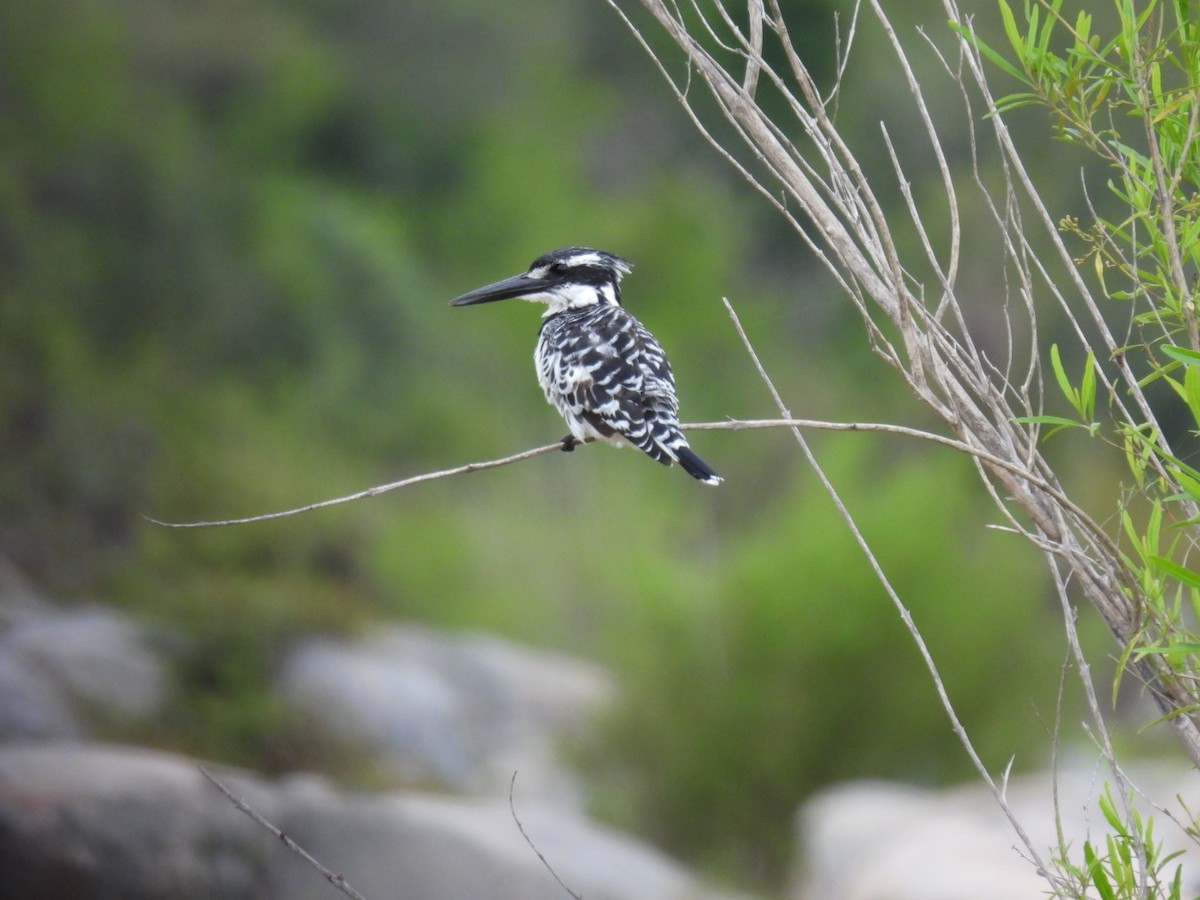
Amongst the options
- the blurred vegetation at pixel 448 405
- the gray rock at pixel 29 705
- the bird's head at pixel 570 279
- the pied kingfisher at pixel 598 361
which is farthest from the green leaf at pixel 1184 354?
the gray rock at pixel 29 705

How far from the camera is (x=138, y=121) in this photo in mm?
17188

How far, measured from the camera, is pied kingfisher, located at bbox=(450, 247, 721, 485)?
351cm

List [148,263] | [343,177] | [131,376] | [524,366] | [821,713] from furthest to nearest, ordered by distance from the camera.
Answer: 1. [343,177]
2. [524,366]
3. [148,263]
4. [131,376]
5. [821,713]

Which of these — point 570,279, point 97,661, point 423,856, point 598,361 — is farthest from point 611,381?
point 97,661

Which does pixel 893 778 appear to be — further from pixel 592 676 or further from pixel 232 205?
pixel 232 205

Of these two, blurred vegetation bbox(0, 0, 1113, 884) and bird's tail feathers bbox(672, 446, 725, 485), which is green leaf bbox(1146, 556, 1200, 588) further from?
blurred vegetation bbox(0, 0, 1113, 884)

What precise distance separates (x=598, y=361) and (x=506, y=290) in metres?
0.61

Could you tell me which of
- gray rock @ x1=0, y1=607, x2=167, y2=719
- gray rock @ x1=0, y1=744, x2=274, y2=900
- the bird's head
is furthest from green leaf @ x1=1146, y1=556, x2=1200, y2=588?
gray rock @ x1=0, y1=607, x2=167, y2=719

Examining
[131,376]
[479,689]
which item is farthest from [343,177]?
[479,689]

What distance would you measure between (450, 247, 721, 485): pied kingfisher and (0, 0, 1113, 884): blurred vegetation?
2.52 m

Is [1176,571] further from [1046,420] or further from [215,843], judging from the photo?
[215,843]

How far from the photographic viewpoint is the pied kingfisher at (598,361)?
351 centimetres

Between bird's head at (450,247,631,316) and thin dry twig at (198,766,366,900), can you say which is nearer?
thin dry twig at (198,766,366,900)

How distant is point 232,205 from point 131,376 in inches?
178
